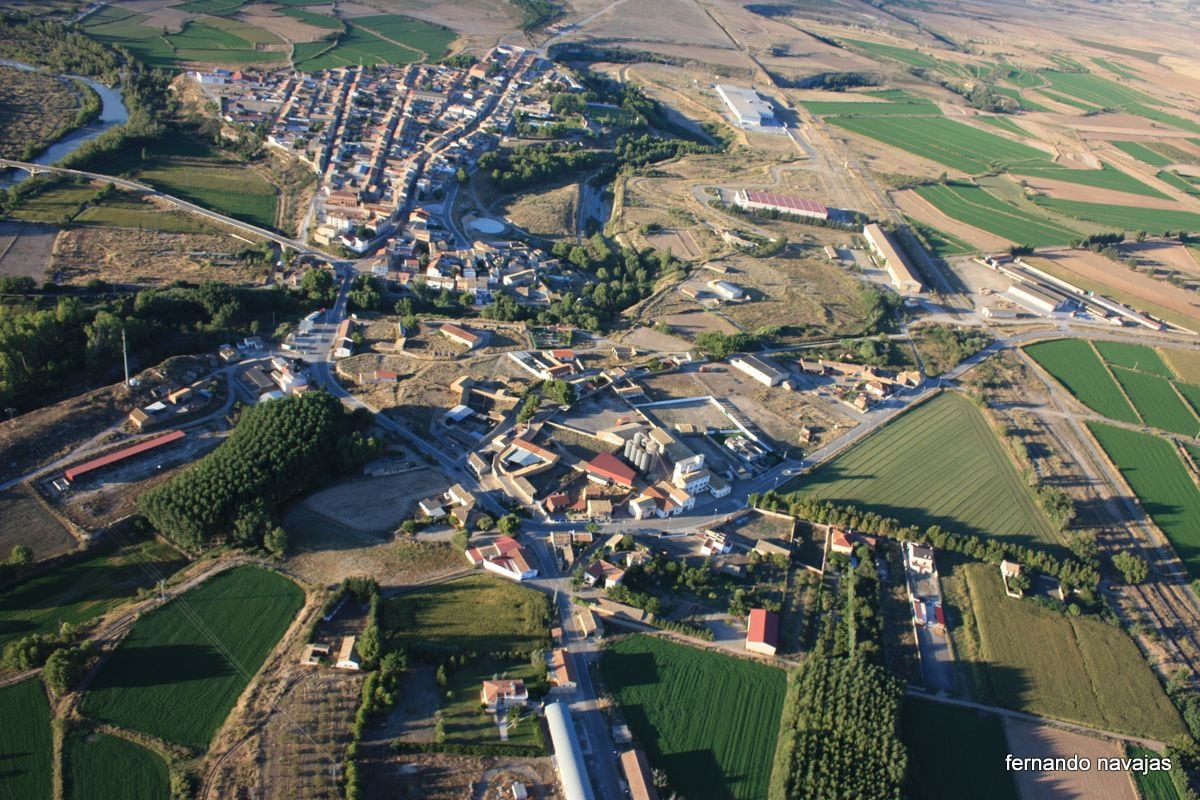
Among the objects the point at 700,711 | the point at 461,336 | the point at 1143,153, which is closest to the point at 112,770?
the point at 700,711

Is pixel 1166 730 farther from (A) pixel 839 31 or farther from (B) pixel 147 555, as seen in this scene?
(A) pixel 839 31

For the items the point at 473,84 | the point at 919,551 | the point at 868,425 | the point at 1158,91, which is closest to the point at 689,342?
the point at 868,425

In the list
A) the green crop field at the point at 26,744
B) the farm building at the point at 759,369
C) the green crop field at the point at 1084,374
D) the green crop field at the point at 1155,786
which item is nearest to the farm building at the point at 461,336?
the farm building at the point at 759,369

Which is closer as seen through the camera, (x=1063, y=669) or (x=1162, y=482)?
(x=1063, y=669)

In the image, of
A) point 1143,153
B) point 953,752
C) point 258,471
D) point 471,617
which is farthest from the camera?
point 1143,153

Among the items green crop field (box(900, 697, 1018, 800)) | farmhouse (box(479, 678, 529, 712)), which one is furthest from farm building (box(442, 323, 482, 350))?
green crop field (box(900, 697, 1018, 800))

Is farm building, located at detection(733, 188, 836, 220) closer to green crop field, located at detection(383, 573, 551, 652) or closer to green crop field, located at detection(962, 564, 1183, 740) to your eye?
green crop field, located at detection(962, 564, 1183, 740)

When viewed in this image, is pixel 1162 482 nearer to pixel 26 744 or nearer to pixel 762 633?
pixel 762 633
